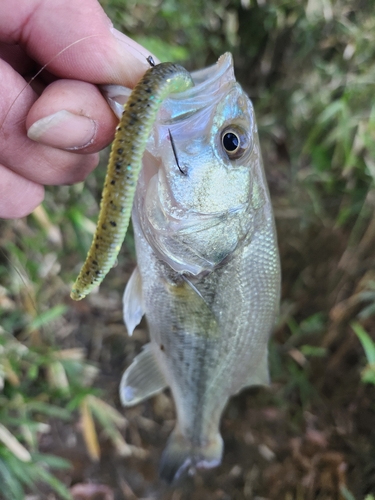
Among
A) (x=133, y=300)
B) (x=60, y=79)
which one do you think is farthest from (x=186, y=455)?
(x=60, y=79)

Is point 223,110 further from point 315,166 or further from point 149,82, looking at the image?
point 315,166

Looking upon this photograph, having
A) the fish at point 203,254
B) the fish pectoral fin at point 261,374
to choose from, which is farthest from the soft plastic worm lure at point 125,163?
the fish pectoral fin at point 261,374

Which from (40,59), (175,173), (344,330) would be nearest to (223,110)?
(175,173)

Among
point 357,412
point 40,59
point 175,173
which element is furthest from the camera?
point 357,412

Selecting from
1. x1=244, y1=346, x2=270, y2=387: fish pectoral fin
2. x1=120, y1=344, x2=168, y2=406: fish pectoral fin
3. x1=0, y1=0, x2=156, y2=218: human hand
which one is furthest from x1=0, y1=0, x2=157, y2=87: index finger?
x1=244, y1=346, x2=270, y2=387: fish pectoral fin

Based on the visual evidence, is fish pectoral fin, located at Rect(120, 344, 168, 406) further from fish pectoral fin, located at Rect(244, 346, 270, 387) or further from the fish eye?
the fish eye

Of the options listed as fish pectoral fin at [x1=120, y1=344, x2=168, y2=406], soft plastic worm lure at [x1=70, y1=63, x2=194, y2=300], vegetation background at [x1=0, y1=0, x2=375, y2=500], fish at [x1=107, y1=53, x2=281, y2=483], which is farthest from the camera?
vegetation background at [x1=0, y1=0, x2=375, y2=500]
